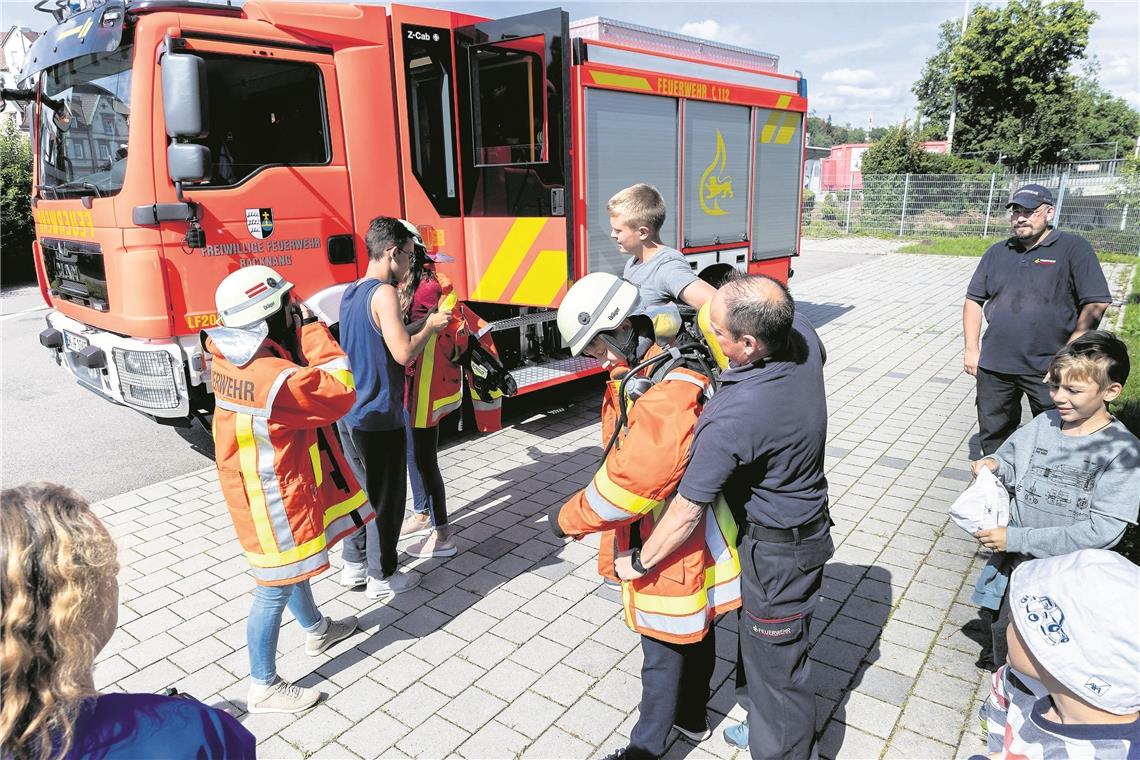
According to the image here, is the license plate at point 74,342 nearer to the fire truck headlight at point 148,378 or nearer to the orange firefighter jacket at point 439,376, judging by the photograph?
the fire truck headlight at point 148,378

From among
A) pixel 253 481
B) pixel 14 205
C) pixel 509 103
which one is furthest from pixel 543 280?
pixel 14 205

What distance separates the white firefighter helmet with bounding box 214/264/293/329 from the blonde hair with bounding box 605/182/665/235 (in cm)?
161

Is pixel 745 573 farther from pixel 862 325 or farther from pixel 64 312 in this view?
pixel 862 325

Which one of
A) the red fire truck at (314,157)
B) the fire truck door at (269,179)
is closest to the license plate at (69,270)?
the red fire truck at (314,157)

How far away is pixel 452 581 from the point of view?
13.1 feet

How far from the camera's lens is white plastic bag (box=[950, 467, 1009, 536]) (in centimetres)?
267

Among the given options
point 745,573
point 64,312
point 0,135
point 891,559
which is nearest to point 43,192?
point 64,312

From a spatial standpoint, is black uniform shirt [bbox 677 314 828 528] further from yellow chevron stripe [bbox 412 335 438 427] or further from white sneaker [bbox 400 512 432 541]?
white sneaker [bbox 400 512 432 541]

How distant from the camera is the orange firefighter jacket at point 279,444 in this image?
104 inches

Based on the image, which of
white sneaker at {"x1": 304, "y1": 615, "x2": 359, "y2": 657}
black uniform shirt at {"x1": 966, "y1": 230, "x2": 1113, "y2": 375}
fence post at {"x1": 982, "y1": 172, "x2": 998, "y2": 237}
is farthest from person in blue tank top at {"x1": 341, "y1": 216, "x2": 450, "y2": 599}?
fence post at {"x1": 982, "y1": 172, "x2": 998, "y2": 237}

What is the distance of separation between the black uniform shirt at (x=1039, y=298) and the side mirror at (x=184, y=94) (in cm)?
429

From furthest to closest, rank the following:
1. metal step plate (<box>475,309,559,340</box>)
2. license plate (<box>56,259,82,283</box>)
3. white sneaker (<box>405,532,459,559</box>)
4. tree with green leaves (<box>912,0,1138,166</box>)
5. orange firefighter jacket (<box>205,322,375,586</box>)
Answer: tree with green leaves (<box>912,0,1138,166</box>)
metal step plate (<box>475,309,559,340</box>)
license plate (<box>56,259,82,283</box>)
white sneaker (<box>405,532,459,559</box>)
orange firefighter jacket (<box>205,322,375,586</box>)

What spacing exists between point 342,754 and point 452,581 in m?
1.29

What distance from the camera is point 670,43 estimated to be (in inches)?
269
